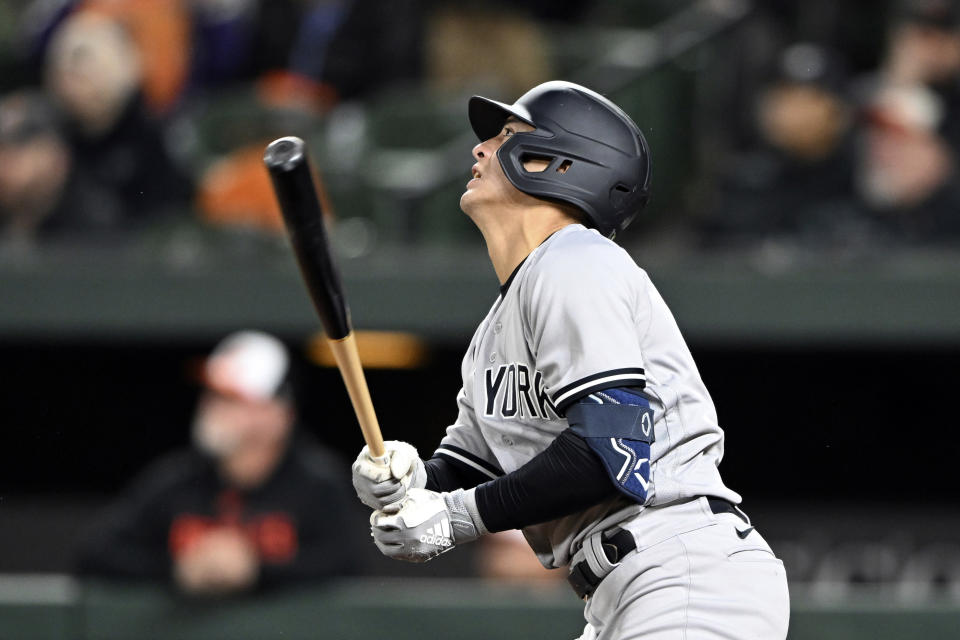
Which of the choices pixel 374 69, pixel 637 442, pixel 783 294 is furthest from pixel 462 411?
pixel 374 69

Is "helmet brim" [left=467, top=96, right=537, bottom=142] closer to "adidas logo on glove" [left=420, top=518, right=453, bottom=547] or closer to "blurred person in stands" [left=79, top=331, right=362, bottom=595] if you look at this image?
"adidas logo on glove" [left=420, top=518, right=453, bottom=547]

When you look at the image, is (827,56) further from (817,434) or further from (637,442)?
(637,442)

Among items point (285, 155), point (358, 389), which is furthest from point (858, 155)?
point (285, 155)

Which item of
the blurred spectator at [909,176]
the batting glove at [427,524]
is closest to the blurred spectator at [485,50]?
the blurred spectator at [909,176]

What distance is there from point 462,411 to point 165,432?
14.6 ft

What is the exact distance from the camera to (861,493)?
6.65 meters

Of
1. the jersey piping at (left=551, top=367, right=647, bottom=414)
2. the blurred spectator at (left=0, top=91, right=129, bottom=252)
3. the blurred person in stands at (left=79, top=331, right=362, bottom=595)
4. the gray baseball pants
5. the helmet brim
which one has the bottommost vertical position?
the gray baseball pants

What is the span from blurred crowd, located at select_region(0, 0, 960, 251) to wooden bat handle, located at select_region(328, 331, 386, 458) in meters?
3.76

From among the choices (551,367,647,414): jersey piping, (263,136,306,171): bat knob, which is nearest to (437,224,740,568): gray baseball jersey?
(551,367,647,414): jersey piping

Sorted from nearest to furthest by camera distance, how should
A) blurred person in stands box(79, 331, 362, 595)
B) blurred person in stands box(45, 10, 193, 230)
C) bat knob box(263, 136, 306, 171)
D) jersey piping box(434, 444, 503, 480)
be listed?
bat knob box(263, 136, 306, 171) < jersey piping box(434, 444, 503, 480) < blurred person in stands box(79, 331, 362, 595) < blurred person in stands box(45, 10, 193, 230)

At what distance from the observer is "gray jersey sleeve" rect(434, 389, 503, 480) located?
2.87 metres

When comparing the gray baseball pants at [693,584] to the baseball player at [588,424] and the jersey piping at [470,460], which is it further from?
the jersey piping at [470,460]

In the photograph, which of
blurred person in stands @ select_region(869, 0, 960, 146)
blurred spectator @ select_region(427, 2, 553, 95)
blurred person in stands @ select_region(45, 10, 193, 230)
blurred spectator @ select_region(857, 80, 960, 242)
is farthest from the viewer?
blurred spectator @ select_region(427, 2, 553, 95)

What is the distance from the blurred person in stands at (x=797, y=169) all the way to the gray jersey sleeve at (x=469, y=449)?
356 centimetres
